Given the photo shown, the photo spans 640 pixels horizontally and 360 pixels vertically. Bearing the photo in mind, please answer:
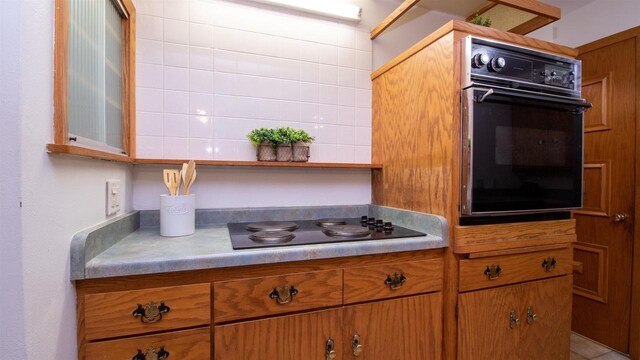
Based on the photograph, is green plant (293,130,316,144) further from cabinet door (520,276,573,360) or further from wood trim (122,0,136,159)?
cabinet door (520,276,573,360)

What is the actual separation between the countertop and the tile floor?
147cm

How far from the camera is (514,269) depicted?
1.25m

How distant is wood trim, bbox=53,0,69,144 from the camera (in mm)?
718

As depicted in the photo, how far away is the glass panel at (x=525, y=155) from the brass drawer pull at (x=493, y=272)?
24 centimetres

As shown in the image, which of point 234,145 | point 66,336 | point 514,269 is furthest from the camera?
point 234,145

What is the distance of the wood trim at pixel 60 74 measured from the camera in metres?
0.72

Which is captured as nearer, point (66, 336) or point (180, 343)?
point (66, 336)

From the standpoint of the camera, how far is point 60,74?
2.39ft

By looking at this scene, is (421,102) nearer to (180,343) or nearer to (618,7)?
(180,343)

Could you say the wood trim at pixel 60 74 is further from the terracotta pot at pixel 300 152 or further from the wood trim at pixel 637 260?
the wood trim at pixel 637 260

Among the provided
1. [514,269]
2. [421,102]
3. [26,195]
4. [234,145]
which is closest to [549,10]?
[421,102]

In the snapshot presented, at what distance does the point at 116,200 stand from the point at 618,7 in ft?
9.76

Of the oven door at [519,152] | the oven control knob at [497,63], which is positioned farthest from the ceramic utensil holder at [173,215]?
the oven control knob at [497,63]

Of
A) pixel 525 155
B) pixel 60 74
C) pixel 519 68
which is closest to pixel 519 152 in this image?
pixel 525 155
